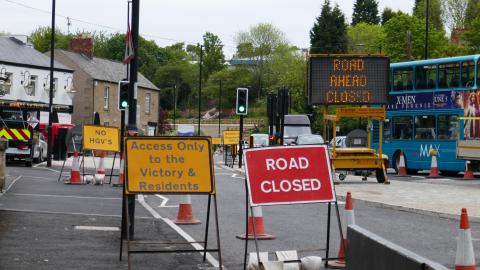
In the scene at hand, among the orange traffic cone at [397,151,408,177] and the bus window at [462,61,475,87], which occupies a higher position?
the bus window at [462,61,475,87]

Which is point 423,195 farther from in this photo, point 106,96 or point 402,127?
point 106,96

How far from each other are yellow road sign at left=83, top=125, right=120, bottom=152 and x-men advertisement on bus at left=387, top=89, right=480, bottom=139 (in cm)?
1353

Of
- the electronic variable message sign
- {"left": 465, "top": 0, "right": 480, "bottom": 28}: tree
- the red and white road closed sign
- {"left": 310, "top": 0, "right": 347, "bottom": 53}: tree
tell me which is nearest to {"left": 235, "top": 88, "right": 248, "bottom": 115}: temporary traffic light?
the electronic variable message sign

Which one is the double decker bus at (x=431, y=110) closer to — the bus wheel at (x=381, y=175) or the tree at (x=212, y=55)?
the bus wheel at (x=381, y=175)

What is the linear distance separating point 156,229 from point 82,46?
67.8 m

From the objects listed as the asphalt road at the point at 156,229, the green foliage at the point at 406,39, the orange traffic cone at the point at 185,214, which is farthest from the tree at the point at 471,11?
the orange traffic cone at the point at 185,214

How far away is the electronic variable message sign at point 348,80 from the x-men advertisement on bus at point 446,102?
5929 millimetres

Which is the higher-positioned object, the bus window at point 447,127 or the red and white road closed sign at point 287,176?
the bus window at point 447,127

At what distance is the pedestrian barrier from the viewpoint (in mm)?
5301

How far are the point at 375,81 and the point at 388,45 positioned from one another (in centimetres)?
6139

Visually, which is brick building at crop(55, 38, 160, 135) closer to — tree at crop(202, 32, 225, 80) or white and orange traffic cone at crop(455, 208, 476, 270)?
tree at crop(202, 32, 225, 80)

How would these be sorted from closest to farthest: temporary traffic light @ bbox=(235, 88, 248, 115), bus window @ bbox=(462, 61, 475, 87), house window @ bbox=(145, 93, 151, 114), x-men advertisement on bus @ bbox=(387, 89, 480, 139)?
1. temporary traffic light @ bbox=(235, 88, 248, 115)
2. x-men advertisement on bus @ bbox=(387, 89, 480, 139)
3. bus window @ bbox=(462, 61, 475, 87)
4. house window @ bbox=(145, 93, 151, 114)

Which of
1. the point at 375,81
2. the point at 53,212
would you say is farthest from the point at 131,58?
the point at 375,81

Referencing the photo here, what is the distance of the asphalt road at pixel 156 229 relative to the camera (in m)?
11.1
